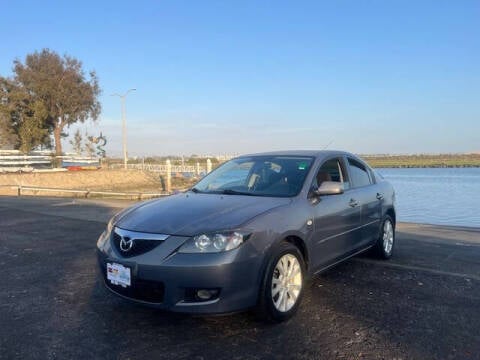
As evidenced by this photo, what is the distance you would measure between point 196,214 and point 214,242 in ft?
1.51

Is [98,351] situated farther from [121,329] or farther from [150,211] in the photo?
[150,211]

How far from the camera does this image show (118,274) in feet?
13.3

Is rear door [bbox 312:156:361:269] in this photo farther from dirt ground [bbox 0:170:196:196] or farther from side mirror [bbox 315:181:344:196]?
dirt ground [bbox 0:170:196:196]

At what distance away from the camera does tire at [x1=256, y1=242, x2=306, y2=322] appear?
159 inches

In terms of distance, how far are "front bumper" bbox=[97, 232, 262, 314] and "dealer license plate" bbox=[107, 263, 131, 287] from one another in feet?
0.21

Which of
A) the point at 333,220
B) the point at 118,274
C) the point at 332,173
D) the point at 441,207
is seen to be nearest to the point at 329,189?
the point at 333,220

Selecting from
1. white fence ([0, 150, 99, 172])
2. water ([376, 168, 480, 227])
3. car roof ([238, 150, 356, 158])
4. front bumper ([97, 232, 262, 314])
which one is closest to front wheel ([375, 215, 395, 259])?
car roof ([238, 150, 356, 158])

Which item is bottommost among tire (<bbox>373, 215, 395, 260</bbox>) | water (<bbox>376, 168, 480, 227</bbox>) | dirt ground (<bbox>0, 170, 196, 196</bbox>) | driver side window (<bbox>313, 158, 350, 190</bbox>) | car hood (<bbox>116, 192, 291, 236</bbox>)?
water (<bbox>376, 168, 480, 227</bbox>)

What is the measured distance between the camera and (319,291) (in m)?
5.23

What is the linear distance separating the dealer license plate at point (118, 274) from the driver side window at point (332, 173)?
227cm

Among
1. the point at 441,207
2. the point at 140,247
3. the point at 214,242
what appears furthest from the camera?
the point at 441,207

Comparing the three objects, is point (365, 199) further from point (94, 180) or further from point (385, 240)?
point (94, 180)

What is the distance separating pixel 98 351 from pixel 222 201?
5.93 ft

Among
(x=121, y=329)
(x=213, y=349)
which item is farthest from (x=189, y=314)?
(x=121, y=329)
